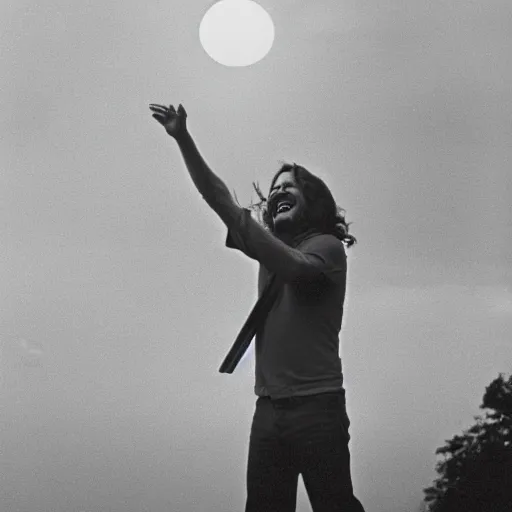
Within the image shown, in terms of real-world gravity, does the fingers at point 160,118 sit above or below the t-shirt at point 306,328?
above

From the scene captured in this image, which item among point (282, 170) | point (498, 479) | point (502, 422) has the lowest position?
point (282, 170)

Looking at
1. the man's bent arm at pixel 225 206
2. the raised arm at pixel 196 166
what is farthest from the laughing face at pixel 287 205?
the raised arm at pixel 196 166

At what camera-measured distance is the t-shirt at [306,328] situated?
168 inches

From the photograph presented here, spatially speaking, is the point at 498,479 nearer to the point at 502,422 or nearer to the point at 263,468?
the point at 502,422

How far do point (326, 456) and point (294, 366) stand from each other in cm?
44

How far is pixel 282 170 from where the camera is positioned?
5.03 metres

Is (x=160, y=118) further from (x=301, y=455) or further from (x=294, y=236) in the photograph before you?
(x=301, y=455)

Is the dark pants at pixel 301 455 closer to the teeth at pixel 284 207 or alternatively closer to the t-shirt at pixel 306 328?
the t-shirt at pixel 306 328

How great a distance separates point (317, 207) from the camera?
486 cm

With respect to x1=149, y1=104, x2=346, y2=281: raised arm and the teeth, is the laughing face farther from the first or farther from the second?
x1=149, y1=104, x2=346, y2=281: raised arm

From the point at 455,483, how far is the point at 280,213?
19.4 metres

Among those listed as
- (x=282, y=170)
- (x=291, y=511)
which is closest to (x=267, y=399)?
(x=291, y=511)

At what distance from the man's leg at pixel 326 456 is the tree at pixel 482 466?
59.2 feet

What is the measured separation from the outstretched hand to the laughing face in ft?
3.32
